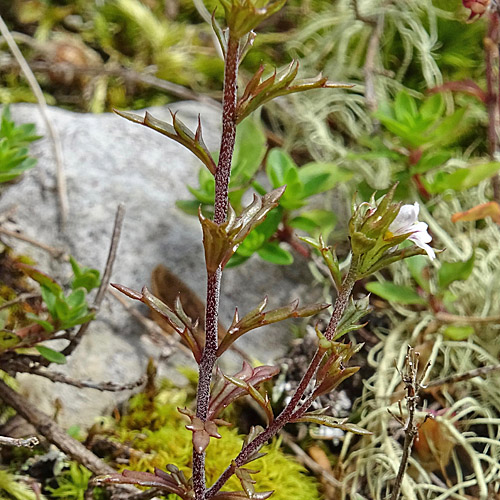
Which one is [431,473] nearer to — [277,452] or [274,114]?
[277,452]

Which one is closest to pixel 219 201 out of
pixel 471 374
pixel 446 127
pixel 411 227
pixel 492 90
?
pixel 411 227

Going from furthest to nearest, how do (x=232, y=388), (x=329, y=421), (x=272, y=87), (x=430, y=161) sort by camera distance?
(x=430, y=161), (x=232, y=388), (x=329, y=421), (x=272, y=87)

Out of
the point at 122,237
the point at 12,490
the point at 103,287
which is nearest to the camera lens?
the point at 12,490

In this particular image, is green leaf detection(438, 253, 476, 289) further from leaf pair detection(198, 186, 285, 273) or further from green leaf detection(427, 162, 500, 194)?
leaf pair detection(198, 186, 285, 273)

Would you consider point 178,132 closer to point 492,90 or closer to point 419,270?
point 419,270

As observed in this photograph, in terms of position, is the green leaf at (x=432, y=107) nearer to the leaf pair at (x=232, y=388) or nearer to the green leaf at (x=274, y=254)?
the green leaf at (x=274, y=254)

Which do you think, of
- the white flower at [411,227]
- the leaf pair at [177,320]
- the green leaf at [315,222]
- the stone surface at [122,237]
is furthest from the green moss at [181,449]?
the white flower at [411,227]

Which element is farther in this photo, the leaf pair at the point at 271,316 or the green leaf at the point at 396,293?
the green leaf at the point at 396,293

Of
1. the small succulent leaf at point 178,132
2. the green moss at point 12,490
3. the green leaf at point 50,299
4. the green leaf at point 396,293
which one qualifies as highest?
the small succulent leaf at point 178,132
